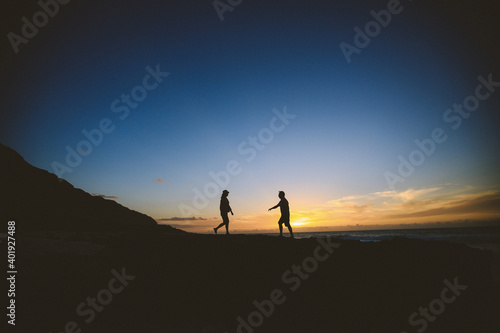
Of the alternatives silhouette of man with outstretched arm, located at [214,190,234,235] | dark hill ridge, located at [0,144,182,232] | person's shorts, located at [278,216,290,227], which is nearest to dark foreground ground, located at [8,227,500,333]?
person's shorts, located at [278,216,290,227]

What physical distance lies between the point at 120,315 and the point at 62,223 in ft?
149

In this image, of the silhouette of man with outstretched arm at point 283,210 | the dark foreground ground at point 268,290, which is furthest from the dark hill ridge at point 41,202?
the silhouette of man with outstretched arm at point 283,210

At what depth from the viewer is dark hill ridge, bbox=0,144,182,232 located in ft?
124

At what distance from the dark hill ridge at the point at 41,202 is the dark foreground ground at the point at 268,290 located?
4056 cm

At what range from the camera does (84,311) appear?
6379mm

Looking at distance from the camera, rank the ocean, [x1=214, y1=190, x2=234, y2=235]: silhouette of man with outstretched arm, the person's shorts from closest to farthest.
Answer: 1. the person's shorts
2. [x1=214, y1=190, x2=234, y2=235]: silhouette of man with outstretched arm
3. the ocean

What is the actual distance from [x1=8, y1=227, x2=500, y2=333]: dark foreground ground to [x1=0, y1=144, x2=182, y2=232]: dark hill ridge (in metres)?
40.6

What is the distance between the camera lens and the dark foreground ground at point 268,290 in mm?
6043

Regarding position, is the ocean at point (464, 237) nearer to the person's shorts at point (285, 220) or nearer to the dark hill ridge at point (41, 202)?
the person's shorts at point (285, 220)

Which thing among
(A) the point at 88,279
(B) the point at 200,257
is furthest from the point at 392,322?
(A) the point at 88,279

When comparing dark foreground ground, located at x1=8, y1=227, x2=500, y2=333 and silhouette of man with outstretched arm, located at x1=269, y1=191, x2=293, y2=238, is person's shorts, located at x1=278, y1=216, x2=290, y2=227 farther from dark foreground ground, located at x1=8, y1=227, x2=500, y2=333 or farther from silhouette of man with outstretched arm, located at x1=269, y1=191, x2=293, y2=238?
dark foreground ground, located at x1=8, y1=227, x2=500, y2=333

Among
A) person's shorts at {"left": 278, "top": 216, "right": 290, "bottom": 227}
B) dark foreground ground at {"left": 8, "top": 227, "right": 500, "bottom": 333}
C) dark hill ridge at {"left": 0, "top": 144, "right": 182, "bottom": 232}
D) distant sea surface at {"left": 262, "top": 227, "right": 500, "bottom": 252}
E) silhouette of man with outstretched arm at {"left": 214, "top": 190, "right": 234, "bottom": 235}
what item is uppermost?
dark hill ridge at {"left": 0, "top": 144, "right": 182, "bottom": 232}

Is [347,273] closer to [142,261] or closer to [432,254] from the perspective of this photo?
[432,254]

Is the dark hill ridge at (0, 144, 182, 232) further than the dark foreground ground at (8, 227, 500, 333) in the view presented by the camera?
Yes
